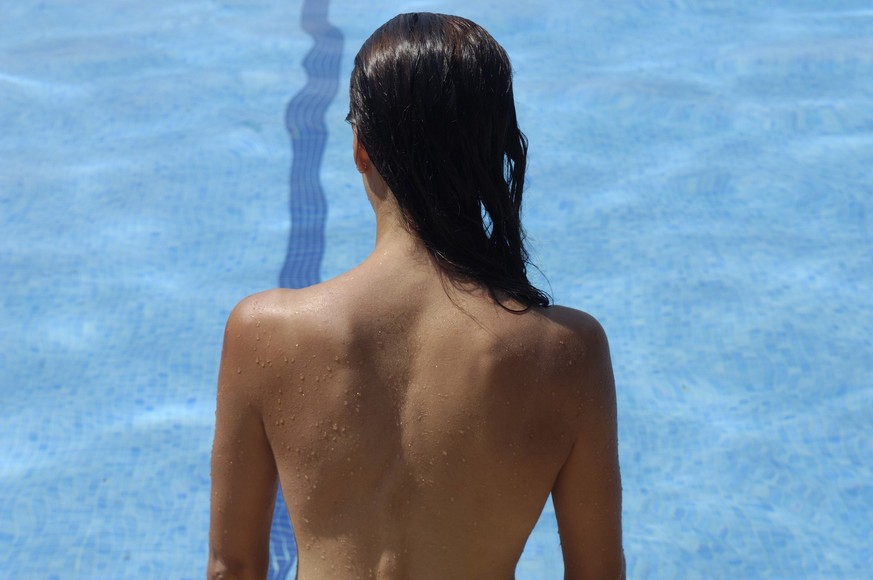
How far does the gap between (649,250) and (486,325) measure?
2.97 meters

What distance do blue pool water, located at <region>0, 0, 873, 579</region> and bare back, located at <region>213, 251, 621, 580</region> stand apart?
1540mm

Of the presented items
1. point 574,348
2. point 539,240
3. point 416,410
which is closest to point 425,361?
point 416,410

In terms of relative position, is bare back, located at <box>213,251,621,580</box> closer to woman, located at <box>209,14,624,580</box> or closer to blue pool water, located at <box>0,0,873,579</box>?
woman, located at <box>209,14,624,580</box>

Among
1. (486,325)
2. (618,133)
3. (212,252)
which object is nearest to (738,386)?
(618,133)

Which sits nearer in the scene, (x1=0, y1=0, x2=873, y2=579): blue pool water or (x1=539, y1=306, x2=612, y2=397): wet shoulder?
(x1=539, y1=306, x2=612, y2=397): wet shoulder

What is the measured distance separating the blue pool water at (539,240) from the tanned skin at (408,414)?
152 centimetres

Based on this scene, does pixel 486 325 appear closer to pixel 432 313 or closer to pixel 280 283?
pixel 432 313

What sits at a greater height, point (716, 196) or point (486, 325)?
point (486, 325)

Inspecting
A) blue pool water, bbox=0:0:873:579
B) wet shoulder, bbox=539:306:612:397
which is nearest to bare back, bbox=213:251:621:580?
wet shoulder, bbox=539:306:612:397

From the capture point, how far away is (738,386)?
11.6 feet

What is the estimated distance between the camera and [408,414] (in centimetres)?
136

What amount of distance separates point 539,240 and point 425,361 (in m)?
2.99

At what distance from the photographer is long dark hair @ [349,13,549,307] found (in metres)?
1.28

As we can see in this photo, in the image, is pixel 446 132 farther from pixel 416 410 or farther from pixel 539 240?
pixel 539 240
